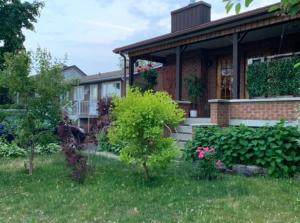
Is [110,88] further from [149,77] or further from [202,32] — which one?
[202,32]

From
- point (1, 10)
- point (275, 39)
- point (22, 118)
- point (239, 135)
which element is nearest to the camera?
point (239, 135)

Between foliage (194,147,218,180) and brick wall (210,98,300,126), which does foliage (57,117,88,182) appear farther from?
brick wall (210,98,300,126)

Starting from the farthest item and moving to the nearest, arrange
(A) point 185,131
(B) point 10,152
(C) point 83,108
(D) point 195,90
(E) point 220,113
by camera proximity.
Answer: (C) point 83,108 → (D) point 195,90 → (B) point 10,152 → (A) point 185,131 → (E) point 220,113

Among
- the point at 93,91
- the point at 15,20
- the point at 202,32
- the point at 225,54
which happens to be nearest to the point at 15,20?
the point at 15,20

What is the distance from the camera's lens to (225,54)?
1524 cm

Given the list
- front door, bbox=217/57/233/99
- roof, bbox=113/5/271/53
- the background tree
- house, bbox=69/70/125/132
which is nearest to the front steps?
roof, bbox=113/5/271/53

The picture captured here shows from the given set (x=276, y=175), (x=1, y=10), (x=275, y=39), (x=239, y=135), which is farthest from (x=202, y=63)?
(x=1, y=10)

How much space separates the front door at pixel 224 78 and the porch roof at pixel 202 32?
2.68 m

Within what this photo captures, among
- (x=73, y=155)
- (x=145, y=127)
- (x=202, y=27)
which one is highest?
Answer: (x=202, y=27)

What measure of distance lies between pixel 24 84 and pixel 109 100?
1.92 metres

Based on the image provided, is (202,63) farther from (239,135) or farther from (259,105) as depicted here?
(239,135)

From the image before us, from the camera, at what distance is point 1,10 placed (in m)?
22.5

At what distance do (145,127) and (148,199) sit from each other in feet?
5.08

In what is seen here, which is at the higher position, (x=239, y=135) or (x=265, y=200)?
(x=239, y=135)
